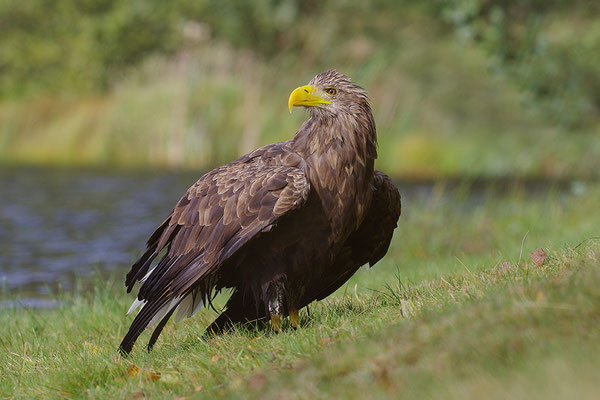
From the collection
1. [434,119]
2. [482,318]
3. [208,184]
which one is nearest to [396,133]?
[434,119]

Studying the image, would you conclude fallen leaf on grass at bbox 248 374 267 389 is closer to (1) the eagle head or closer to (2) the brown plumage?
(2) the brown plumage

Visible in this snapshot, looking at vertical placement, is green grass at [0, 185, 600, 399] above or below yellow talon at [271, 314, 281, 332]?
above

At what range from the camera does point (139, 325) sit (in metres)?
5.12

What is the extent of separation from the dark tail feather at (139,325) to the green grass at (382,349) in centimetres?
8

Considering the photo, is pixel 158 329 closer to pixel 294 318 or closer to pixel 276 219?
pixel 294 318

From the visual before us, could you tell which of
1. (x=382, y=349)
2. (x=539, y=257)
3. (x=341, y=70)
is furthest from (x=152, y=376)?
(x=341, y=70)

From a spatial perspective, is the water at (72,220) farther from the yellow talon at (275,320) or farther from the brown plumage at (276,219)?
the yellow talon at (275,320)

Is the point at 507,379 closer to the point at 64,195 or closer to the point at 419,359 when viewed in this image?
the point at 419,359

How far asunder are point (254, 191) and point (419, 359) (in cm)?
→ 186

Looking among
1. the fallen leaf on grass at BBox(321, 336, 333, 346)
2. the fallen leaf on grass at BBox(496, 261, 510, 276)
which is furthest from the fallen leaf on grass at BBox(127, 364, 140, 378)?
the fallen leaf on grass at BBox(496, 261, 510, 276)

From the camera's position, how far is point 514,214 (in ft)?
A: 37.7

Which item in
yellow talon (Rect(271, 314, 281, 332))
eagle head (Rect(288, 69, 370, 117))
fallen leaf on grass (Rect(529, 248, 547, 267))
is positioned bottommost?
yellow talon (Rect(271, 314, 281, 332))

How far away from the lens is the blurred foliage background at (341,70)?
580 inches

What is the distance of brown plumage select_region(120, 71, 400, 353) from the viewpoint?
4996mm
